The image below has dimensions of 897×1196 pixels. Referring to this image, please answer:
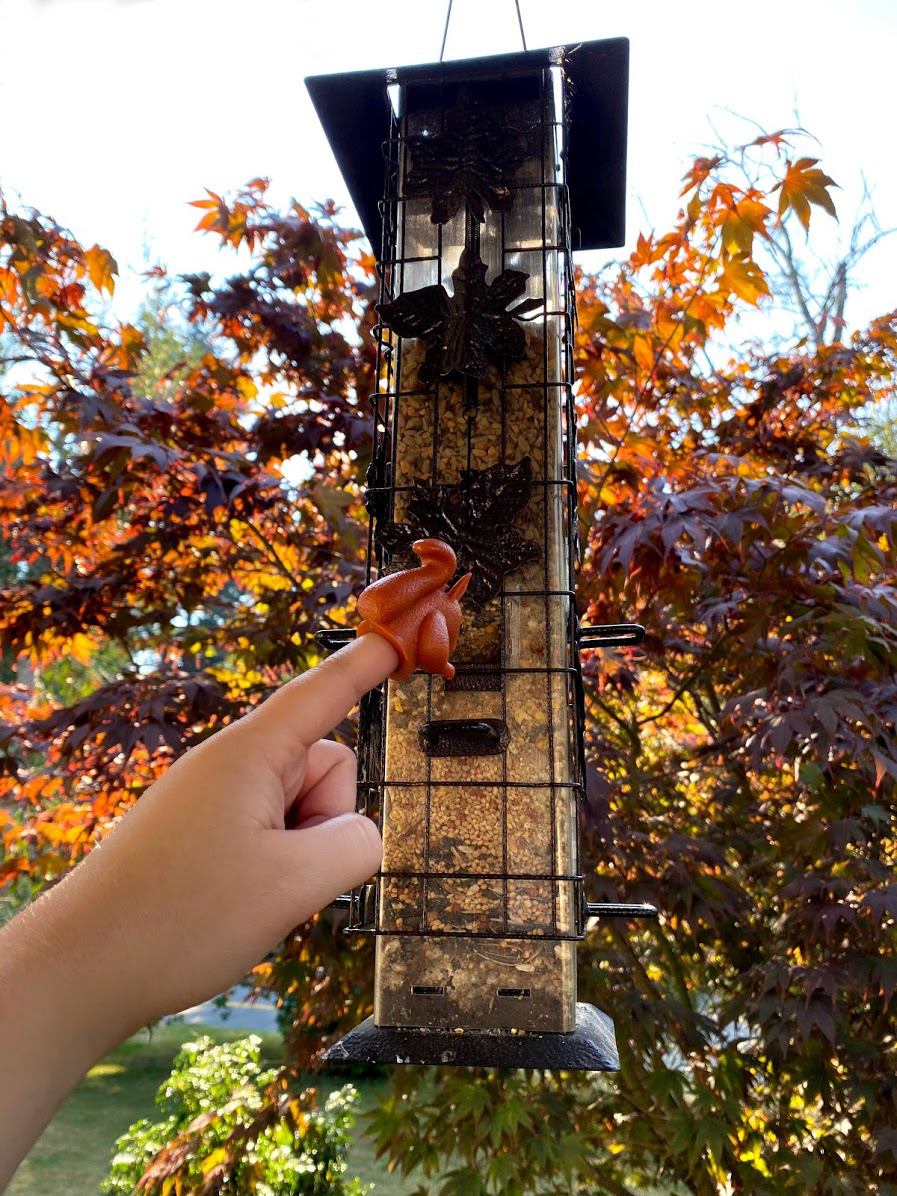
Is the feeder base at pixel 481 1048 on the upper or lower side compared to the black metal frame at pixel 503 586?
lower

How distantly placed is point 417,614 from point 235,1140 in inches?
133

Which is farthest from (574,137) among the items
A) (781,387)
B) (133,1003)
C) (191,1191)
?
(191,1191)

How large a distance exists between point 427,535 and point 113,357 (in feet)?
7.31

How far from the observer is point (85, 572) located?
386 centimetres

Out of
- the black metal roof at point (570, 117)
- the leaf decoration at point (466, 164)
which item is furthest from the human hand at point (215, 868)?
the black metal roof at point (570, 117)

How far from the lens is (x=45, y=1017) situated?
62 cm

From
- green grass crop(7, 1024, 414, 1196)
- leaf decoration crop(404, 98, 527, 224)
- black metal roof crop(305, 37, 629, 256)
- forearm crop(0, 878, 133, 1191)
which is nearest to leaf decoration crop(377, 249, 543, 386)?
leaf decoration crop(404, 98, 527, 224)

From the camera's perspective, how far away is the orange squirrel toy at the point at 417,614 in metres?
1.04

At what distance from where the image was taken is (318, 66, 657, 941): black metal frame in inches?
78.3

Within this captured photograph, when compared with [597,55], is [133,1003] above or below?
below

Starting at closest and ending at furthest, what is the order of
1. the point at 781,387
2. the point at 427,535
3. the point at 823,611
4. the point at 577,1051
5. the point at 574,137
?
the point at 577,1051
the point at 427,535
the point at 574,137
the point at 823,611
the point at 781,387

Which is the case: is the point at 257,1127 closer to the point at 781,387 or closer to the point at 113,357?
the point at 113,357

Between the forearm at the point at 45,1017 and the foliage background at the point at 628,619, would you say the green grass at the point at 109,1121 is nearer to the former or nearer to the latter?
the foliage background at the point at 628,619

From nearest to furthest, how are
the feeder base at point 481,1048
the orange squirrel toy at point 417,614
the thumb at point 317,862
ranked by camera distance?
1. the thumb at point 317,862
2. the orange squirrel toy at point 417,614
3. the feeder base at point 481,1048
